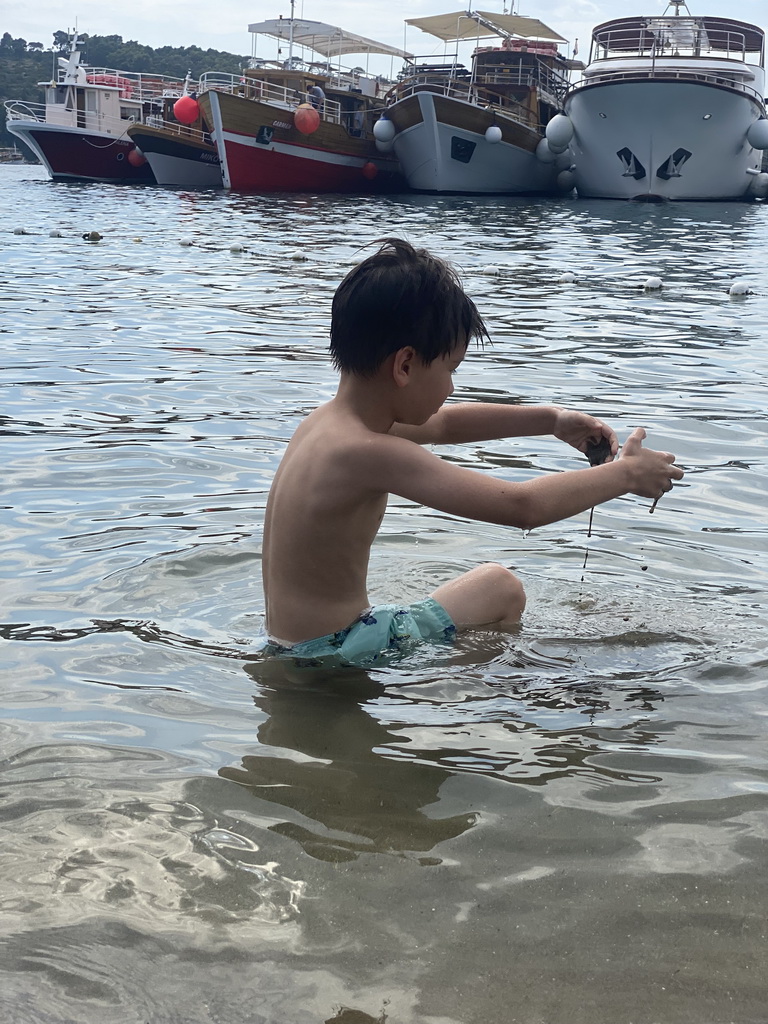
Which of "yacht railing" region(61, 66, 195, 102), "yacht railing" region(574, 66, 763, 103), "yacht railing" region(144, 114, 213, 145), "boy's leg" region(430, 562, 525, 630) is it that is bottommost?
"boy's leg" region(430, 562, 525, 630)

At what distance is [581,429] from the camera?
3584mm

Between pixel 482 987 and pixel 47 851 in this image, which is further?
pixel 47 851

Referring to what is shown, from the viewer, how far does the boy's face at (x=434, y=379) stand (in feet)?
9.93

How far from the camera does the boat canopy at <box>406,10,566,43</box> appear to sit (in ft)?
142

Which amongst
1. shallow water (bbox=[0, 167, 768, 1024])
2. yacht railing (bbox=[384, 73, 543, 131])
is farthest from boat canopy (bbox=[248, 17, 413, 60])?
shallow water (bbox=[0, 167, 768, 1024])

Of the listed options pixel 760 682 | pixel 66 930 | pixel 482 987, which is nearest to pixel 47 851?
pixel 66 930

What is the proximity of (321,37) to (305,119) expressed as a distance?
18575 mm

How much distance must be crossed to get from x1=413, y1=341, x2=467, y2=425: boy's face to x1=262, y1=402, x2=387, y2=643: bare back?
191mm

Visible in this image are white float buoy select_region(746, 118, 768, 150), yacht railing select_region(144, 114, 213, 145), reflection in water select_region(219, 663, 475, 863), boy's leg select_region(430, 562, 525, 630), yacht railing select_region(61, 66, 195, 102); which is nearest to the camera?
reflection in water select_region(219, 663, 475, 863)

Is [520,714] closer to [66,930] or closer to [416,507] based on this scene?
[66,930]

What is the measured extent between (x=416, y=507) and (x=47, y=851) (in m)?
2.97

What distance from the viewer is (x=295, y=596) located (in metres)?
3.31

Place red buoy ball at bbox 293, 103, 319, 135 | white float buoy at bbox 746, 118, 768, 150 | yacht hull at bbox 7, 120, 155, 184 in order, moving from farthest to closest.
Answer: yacht hull at bbox 7, 120, 155, 184 → red buoy ball at bbox 293, 103, 319, 135 → white float buoy at bbox 746, 118, 768, 150

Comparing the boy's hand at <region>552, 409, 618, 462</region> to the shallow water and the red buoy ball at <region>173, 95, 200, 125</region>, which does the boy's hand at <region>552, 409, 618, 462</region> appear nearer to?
the shallow water
